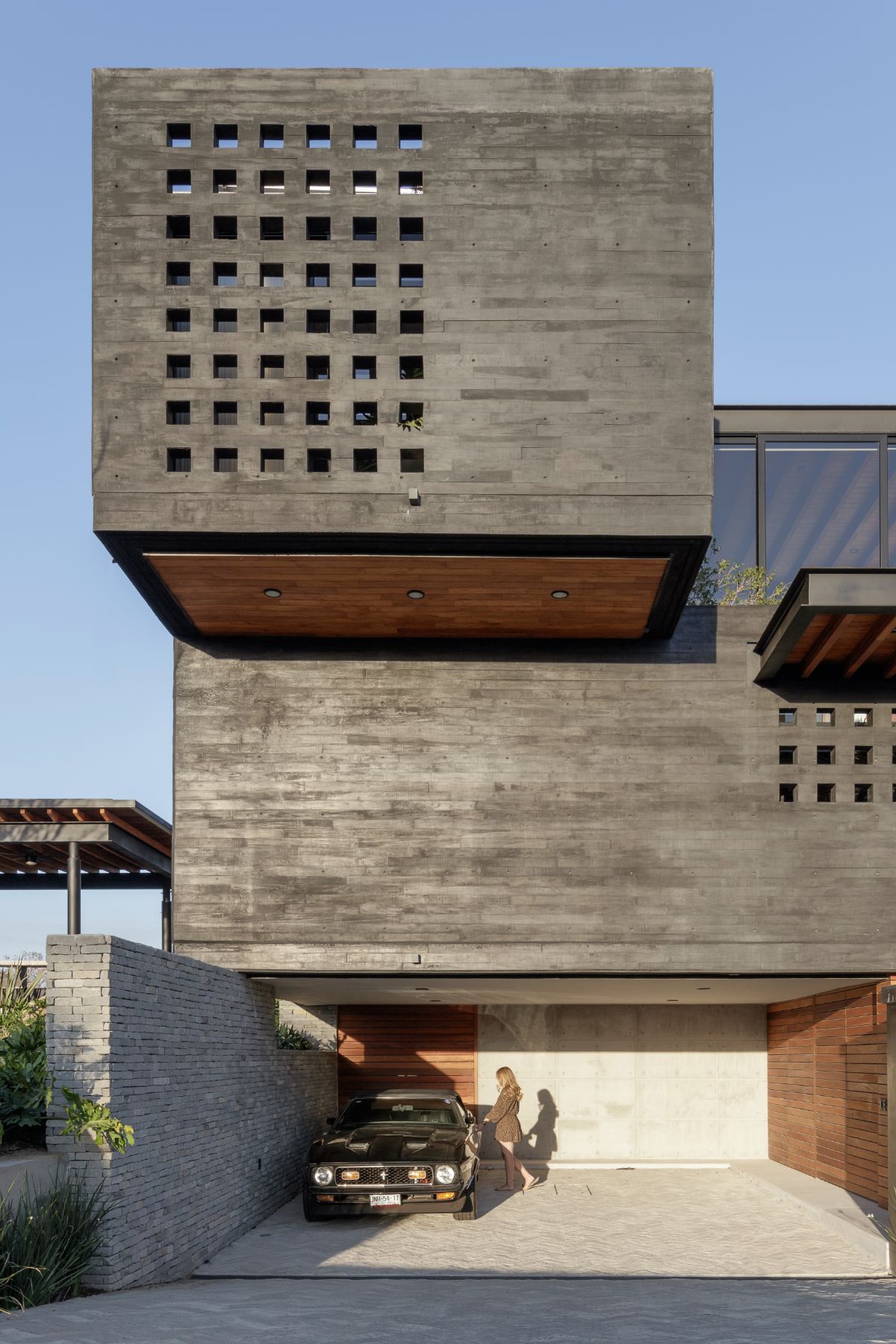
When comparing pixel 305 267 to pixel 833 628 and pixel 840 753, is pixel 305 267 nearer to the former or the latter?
pixel 833 628

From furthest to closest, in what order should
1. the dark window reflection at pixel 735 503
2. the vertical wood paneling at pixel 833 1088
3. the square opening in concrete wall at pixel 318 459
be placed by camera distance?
1. the dark window reflection at pixel 735 503
2. the vertical wood paneling at pixel 833 1088
3. the square opening in concrete wall at pixel 318 459

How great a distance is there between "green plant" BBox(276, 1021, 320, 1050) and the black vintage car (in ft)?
9.87

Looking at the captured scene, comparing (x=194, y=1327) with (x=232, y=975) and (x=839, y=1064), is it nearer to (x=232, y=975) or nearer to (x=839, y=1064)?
(x=232, y=975)

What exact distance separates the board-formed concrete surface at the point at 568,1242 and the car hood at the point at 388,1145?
688 millimetres

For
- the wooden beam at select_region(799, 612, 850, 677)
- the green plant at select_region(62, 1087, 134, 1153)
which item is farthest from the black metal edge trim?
the green plant at select_region(62, 1087, 134, 1153)

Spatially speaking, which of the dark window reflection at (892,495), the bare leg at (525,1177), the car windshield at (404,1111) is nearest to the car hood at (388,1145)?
the car windshield at (404,1111)

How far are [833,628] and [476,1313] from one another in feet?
24.1

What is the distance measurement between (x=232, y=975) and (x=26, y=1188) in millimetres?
5262

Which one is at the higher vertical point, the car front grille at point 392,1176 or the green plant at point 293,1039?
the green plant at point 293,1039

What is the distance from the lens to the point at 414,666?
43.7 feet

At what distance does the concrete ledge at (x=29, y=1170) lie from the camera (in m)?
7.11

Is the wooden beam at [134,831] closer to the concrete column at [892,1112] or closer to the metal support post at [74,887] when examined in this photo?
the metal support post at [74,887]

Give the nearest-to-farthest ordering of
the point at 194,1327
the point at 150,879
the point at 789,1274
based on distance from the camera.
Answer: the point at 194,1327, the point at 789,1274, the point at 150,879

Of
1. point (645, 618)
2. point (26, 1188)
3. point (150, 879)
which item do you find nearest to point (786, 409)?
point (645, 618)
